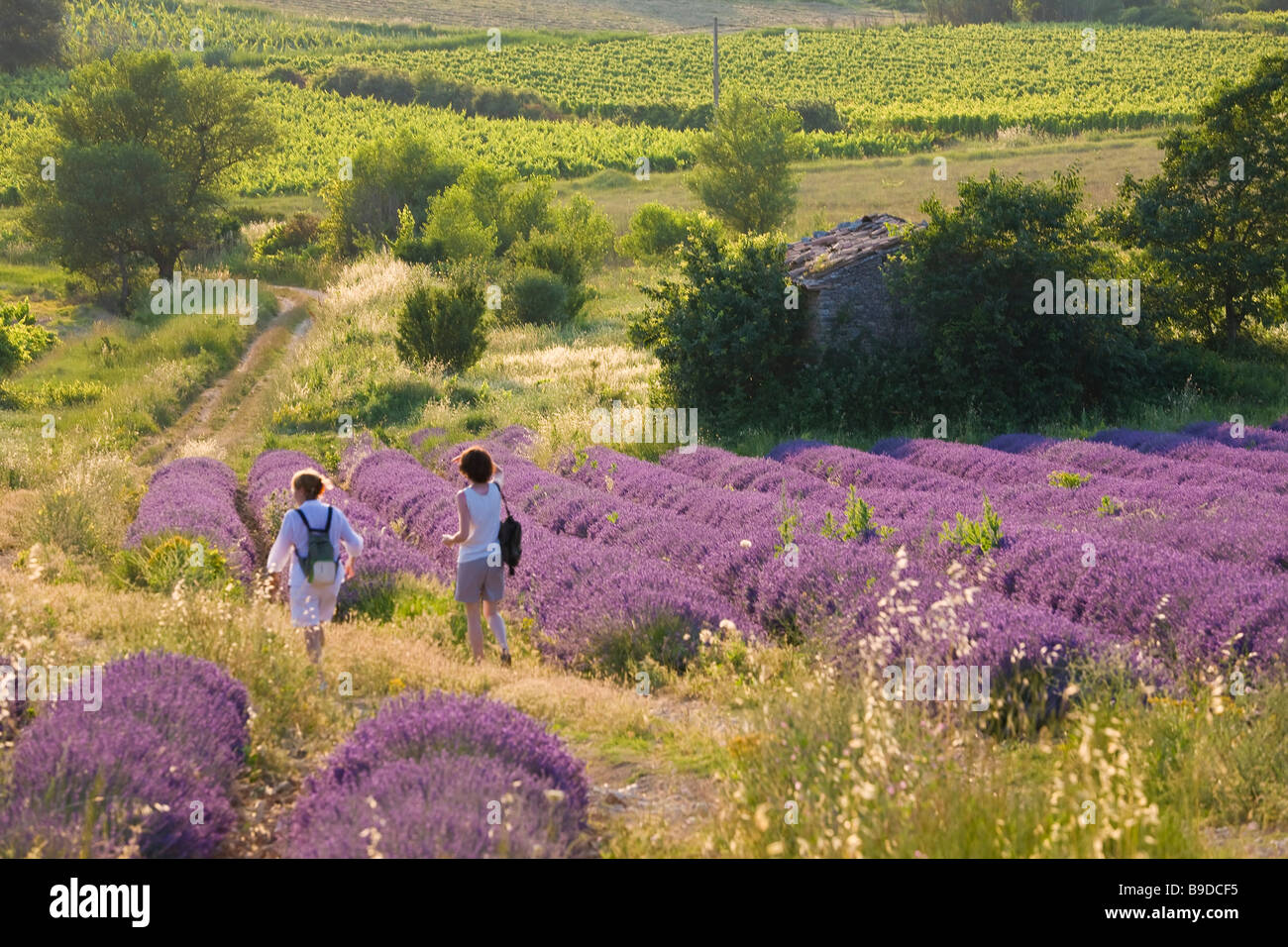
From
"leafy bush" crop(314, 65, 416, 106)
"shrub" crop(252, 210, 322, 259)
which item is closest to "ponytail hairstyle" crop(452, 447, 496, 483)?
"shrub" crop(252, 210, 322, 259)

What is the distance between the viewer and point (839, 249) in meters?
22.7

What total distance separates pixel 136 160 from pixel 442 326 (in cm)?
1975

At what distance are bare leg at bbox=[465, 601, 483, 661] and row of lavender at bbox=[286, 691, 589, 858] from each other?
9.26 feet

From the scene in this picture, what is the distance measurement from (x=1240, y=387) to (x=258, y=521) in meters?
18.6

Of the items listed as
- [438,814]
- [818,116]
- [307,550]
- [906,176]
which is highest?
[818,116]

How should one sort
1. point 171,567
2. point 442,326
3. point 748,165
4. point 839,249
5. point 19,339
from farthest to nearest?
point 748,165 < point 442,326 < point 19,339 < point 839,249 < point 171,567

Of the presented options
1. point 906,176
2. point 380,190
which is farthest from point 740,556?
point 906,176

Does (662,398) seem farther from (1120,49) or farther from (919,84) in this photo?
(1120,49)

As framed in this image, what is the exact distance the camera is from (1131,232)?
79.9ft

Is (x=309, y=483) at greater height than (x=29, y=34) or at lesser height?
lesser

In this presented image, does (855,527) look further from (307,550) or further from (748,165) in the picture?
(748,165)

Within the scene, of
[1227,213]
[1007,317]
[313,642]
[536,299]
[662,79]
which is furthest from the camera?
[662,79]

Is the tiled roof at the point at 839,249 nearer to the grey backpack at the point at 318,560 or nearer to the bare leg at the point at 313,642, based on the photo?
the grey backpack at the point at 318,560

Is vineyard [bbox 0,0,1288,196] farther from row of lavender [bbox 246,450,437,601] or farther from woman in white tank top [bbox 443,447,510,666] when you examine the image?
woman in white tank top [bbox 443,447,510,666]
